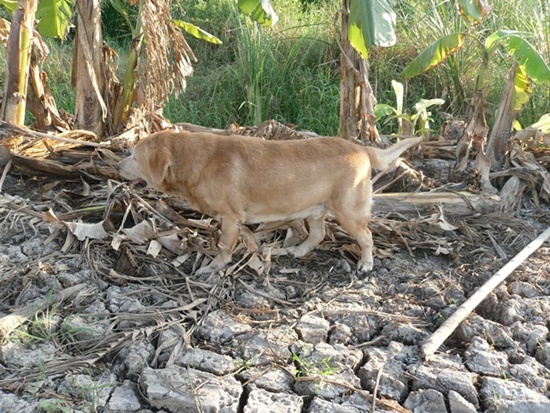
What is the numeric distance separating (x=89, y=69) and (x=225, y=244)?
268cm

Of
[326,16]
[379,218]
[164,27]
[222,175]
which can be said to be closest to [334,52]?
[326,16]

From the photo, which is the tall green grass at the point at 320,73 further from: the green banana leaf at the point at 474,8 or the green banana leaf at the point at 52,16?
the green banana leaf at the point at 474,8

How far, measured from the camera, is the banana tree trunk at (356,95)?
235 inches

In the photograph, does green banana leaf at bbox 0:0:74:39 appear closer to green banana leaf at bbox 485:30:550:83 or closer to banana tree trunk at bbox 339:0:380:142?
banana tree trunk at bbox 339:0:380:142

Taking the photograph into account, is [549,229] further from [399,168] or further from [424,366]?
[424,366]

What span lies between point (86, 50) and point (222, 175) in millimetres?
2571

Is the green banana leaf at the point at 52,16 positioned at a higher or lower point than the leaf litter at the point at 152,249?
higher

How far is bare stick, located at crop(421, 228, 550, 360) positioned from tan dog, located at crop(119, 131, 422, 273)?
2.96 feet

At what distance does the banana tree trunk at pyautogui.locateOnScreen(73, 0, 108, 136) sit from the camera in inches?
244

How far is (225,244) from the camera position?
4.62m

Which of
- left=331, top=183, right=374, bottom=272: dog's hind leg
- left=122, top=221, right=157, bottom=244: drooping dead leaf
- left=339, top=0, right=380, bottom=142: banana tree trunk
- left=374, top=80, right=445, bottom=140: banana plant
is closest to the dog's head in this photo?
left=122, top=221, right=157, bottom=244: drooping dead leaf

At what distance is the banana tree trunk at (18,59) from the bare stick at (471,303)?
13.8ft

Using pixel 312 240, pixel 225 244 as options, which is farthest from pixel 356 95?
pixel 225 244

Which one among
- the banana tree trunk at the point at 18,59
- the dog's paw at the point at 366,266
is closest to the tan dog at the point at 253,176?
the dog's paw at the point at 366,266
